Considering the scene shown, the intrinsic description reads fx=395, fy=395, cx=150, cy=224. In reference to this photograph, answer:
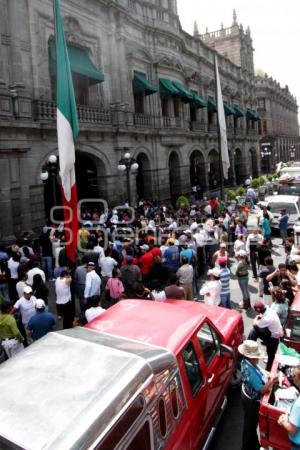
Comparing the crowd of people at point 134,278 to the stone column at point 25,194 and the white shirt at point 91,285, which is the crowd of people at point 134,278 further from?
the stone column at point 25,194

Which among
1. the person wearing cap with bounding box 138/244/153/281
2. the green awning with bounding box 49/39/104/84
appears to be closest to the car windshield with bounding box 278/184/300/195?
the green awning with bounding box 49/39/104/84

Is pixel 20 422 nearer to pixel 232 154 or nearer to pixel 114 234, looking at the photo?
pixel 114 234

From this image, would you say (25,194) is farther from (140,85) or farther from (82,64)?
(140,85)

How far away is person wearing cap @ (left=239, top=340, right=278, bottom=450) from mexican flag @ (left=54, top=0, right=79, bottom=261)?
5097 mm

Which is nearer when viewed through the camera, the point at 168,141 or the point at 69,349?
the point at 69,349

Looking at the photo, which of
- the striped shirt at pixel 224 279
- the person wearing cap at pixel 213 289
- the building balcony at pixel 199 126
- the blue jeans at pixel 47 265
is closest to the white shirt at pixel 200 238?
the striped shirt at pixel 224 279

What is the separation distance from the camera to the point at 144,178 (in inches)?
981

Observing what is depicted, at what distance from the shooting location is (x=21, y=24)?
1562cm

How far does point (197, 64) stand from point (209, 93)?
3.28 metres

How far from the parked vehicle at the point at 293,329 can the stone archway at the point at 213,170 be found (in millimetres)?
30745

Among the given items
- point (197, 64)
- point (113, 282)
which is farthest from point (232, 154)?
point (113, 282)

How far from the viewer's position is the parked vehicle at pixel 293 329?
6035 millimetres

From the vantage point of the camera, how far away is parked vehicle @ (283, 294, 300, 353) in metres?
6.04

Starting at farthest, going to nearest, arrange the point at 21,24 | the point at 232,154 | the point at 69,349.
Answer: the point at 232,154 < the point at 21,24 < the point at 69,349
